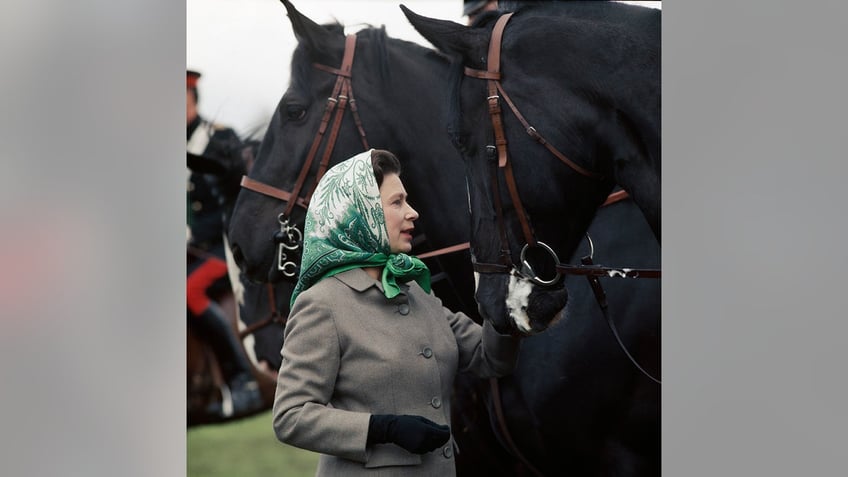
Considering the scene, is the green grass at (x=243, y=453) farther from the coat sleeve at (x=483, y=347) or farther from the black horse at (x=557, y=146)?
the coat sleeve at (x=483, y=347)

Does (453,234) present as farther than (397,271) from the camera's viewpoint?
Yes

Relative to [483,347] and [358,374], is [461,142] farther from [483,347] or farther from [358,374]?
[358,374]

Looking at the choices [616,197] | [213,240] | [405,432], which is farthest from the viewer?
[213,240]

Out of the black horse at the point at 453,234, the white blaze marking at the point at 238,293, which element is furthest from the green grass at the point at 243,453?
the black horse at the point at 453,234

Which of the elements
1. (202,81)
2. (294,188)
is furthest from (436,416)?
(202,81)

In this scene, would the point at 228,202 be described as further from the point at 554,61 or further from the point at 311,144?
the point at 554,61

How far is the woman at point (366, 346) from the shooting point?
2209 millimetres

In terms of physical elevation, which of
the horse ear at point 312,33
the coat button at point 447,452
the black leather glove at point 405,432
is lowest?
the coat button at point 447,452

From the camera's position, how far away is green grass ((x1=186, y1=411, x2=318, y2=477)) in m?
3.89

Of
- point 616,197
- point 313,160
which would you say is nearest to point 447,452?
point 616,197

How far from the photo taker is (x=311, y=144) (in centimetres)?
364

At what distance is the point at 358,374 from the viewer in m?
2.31

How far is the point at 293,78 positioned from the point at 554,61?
1.13 meters

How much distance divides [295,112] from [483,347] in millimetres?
1514
